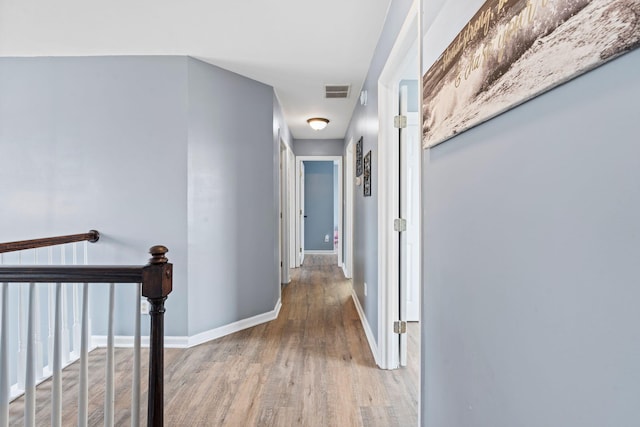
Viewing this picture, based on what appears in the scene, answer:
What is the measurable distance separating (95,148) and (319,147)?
12.5 ft

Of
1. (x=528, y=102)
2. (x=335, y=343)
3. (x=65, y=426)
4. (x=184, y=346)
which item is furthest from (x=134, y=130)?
(x=528, y=102)

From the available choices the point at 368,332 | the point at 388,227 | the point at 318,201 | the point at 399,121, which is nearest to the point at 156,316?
the point at 388,227

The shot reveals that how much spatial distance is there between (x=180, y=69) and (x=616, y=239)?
3.03 meters

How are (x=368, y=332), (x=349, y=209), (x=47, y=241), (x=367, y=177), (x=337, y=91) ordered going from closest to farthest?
(x=47, y=241), (x=368, y=332), (x=367, y=177), (x=337, y=91), (x=349, y=209)

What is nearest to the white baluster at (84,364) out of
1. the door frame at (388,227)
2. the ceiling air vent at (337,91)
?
the door frame at (388,227)

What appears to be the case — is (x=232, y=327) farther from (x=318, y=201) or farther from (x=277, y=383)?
(x=318, y=201)

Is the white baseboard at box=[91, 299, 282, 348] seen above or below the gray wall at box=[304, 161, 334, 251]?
below

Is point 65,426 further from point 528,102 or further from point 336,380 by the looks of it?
point 528,102

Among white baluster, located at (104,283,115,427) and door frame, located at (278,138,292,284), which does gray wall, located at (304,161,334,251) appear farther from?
white baluster, located at (104,283,115,427)

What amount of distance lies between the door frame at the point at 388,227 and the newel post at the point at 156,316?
4.93ft

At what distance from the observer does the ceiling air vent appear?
3.45 meters

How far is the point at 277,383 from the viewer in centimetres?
210

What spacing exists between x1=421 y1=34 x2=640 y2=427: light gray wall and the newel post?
1014mm

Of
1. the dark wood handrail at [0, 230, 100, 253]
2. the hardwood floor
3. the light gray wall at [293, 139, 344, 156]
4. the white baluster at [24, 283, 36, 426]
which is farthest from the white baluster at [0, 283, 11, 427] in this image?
the light gray wall at [293, 139, 344, 156]
